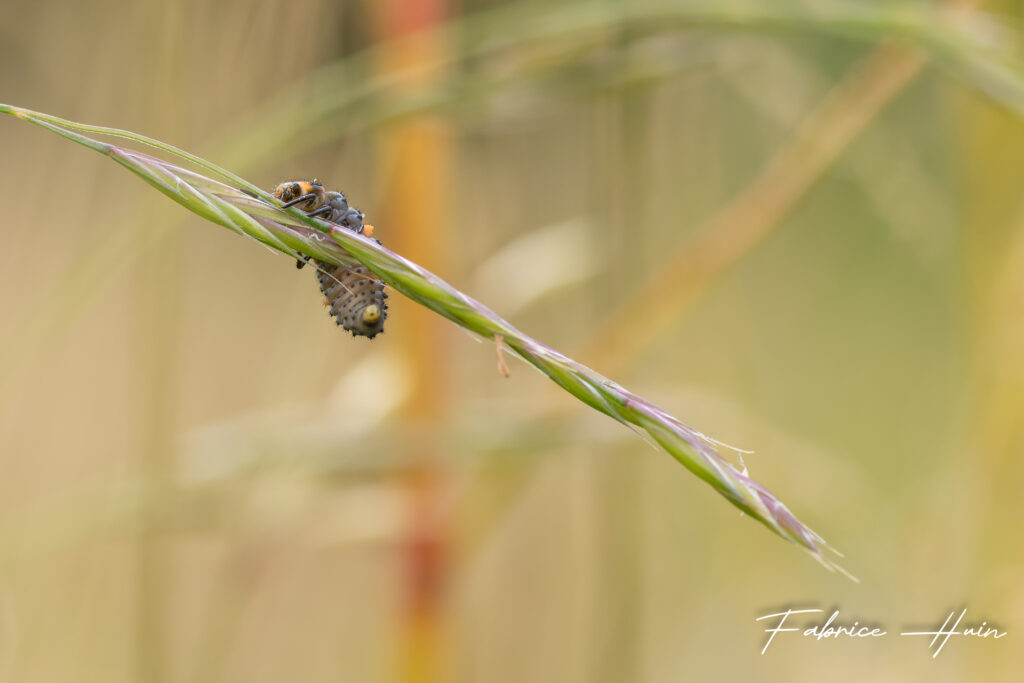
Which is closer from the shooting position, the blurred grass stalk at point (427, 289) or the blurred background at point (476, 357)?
the blurred grass stalk at point (427, 289)

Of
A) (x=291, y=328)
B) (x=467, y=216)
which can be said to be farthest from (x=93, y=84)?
(x=467, y=216)
